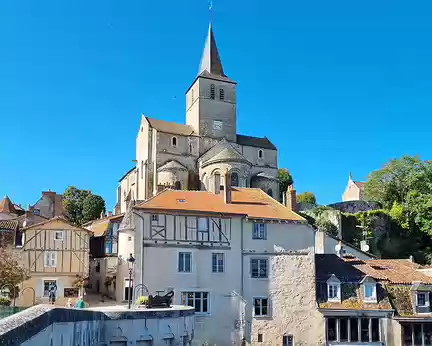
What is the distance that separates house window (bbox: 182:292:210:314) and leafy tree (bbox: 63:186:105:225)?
32296mm

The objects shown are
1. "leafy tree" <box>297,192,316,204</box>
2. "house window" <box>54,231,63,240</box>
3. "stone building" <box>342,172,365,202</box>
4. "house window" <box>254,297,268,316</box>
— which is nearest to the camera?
"house window" <box>254,297,268,316</box>

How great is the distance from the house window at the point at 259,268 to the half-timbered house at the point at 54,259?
31.9 feet

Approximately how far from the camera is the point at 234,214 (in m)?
29.6

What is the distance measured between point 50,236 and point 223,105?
111 feet

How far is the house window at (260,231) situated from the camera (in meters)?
30.1

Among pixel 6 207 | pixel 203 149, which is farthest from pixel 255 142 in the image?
pixel 6 207

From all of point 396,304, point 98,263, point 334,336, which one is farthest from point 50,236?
point 396,304

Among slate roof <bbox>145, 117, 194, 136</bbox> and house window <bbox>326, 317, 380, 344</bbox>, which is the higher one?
slate roof <bbox>145, 117, 194, 136</bbox>

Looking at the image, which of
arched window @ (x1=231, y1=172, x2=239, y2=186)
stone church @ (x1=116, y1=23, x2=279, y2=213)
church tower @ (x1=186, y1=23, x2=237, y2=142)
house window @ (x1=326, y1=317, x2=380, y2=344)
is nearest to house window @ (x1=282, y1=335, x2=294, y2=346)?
house window @ (x1=326, y1=317, x2=380, y2=344)

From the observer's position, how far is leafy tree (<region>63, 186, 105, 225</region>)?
58778 millimetres

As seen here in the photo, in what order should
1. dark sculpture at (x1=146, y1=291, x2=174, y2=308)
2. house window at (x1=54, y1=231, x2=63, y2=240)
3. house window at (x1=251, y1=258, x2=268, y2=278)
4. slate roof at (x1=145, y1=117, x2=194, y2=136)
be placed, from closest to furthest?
dark sculpture at (x1=146, y1=291, x2=174, y2=308) → house window at (x1=251, y1=258, x2=268, y2=278) → house window at (x1=54, y1=231, x2=63, y2=240) → slate roof at (x1=145, y1=117, x2=194, y2=136)

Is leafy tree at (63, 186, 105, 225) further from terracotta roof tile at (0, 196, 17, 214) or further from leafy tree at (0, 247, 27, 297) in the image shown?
leafy tree at (0, 247, 27, 297)

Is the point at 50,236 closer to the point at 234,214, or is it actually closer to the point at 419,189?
the point at 234,214

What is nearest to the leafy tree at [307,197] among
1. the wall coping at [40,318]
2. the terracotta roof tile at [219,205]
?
the terracotta roof tile at [219,205]
